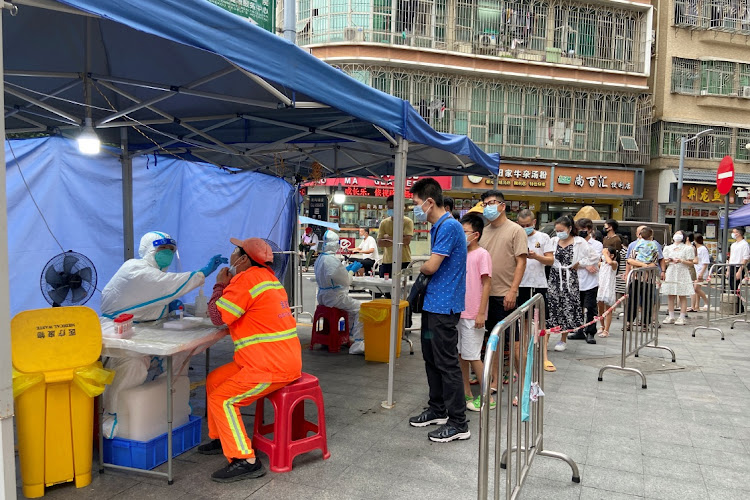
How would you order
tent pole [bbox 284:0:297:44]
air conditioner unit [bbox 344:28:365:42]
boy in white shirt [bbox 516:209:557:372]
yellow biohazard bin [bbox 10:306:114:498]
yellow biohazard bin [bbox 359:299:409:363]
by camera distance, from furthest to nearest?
air conditioner unit [bbox 344:28:365:42], tent pole [bbox 284:0:297:44], yellow biohazard bin [bbox 359:299:409:363], boy in white shirt [bbox 516:209:557:372], yellow biohazard bin [bbox 10:306:114:498]

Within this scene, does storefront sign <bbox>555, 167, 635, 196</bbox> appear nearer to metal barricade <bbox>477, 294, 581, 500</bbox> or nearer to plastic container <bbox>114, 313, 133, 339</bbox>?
metal barricade <bbox>477, 294, 581, 500</bbox>

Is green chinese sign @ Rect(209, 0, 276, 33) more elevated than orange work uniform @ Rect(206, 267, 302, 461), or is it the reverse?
green chinese sign @ Rect(209, 0, 276, 33)

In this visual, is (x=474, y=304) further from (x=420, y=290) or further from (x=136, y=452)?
(x=136, y=452)

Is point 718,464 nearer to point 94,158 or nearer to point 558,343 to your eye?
point 558,343

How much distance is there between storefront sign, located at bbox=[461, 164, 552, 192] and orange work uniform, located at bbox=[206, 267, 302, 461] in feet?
61.9

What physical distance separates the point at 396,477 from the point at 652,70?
25.7 metres

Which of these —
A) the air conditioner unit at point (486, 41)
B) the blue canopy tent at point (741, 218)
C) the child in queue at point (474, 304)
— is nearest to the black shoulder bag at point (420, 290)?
the child in queue at point (474, 304)

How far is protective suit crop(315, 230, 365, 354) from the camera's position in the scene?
6727 mm

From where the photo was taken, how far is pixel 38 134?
6.02 metres

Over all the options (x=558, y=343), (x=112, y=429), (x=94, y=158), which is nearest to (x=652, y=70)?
(x=558, y=343)

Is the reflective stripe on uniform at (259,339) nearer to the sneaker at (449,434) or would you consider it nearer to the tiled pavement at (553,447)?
the tiled pavement at (553,447)

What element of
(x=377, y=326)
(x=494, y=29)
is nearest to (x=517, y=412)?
(x=377, y=326)

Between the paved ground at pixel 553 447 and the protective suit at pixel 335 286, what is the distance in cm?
50

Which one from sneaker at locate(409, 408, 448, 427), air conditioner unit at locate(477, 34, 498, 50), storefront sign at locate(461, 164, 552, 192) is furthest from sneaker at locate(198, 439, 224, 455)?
air conditioner unit at locate(477, 34, 498, 50)
